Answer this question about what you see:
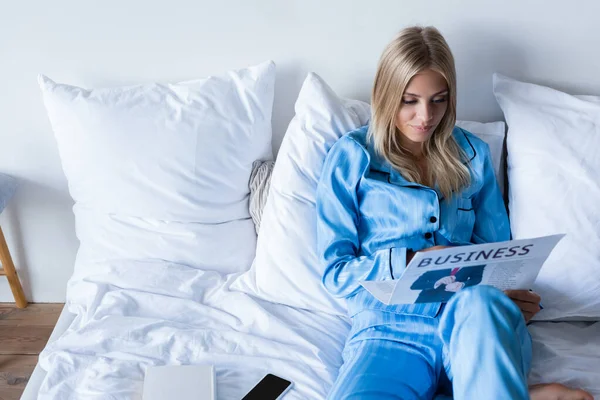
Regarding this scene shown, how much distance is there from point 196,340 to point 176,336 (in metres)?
0.05

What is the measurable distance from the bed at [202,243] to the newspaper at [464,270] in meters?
0.23

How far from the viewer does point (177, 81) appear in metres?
1.80

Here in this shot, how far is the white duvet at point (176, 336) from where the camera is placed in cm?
135

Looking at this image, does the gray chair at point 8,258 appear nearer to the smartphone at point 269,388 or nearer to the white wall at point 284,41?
the white wall at point 284,41

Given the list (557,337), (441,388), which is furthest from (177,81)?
(557,337)

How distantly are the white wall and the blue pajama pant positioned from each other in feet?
2.29

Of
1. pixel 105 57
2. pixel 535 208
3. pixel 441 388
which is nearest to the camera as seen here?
pixel 441 388

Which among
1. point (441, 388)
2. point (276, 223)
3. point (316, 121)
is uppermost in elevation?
point (316, 121)

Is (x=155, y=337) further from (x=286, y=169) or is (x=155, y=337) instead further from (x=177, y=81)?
(x=177, y=81)

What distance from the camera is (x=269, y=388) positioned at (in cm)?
133

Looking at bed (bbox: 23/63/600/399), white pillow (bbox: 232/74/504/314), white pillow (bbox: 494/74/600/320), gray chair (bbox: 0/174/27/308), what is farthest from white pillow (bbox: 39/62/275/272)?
white pillow (bbox: 494/74/600/320)

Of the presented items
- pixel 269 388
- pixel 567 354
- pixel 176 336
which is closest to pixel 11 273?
pixel 176 336

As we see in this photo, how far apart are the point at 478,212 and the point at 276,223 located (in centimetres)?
49

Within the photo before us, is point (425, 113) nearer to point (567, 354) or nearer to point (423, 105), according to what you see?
point (423, 105)
